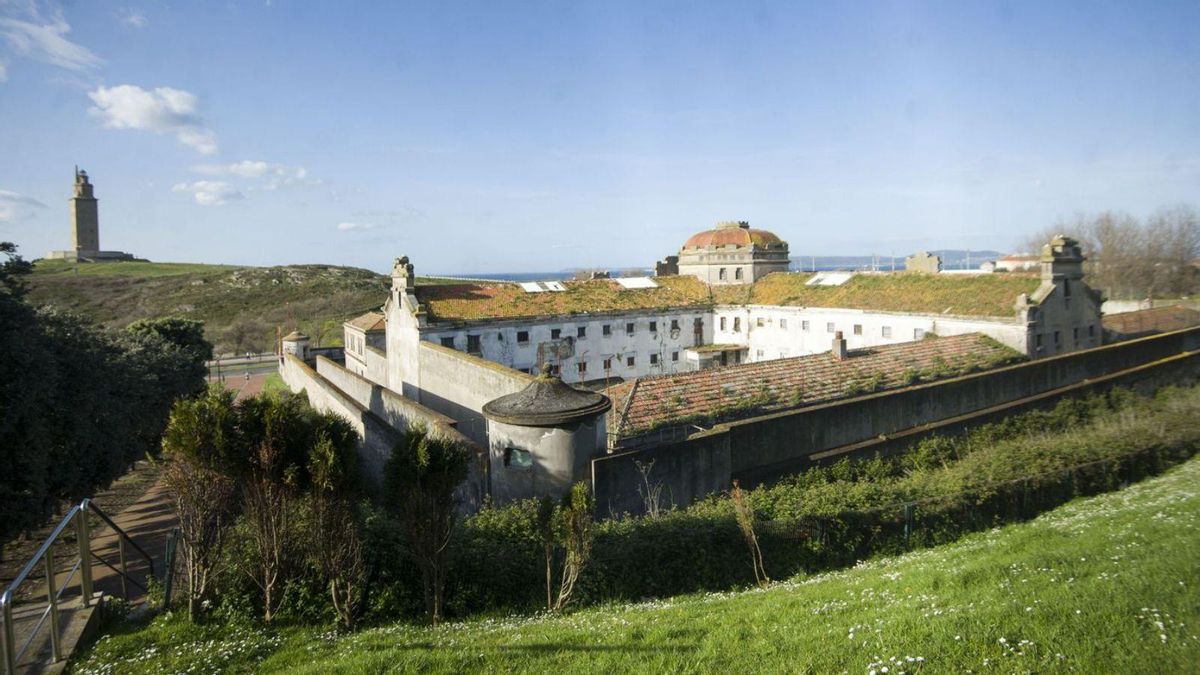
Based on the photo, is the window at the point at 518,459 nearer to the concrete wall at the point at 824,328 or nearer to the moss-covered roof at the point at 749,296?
the moss-covered roof at the point at 749,296

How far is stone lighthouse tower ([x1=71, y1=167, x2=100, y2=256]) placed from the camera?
108 meters

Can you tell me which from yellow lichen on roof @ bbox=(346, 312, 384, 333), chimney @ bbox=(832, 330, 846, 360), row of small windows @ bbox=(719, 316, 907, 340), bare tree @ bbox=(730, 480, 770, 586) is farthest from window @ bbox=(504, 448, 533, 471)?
yellow lichen on roof @ bbox=(346, 312, 384, 333)

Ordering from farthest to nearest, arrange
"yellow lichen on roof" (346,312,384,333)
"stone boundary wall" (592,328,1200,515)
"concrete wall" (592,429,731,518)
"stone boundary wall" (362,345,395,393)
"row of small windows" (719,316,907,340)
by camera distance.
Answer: "yellow lichen on roof" (346,312,384,333) → "stone boundary wall" (362,345,395,393) → "row of small windows" (719,316,907,340) → "stone boundary wall" (592,328,1200,515) → "concrete wall" (592,429,731,518)

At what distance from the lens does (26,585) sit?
1406cm

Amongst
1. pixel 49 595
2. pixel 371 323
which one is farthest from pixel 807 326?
pixel 49 595


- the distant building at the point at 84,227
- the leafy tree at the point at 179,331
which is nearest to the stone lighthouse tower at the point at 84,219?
the distant building at the point at 84,227

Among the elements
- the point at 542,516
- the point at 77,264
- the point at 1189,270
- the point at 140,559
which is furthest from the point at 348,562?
the point at 77,264

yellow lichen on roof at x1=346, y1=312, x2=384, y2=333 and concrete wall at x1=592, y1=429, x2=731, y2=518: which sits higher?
yellow lichen on roof at x1=346, y1=312, x2=384, y2=333

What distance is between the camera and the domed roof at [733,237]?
154 feet

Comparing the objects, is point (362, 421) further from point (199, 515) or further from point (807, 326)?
point (807, 326)

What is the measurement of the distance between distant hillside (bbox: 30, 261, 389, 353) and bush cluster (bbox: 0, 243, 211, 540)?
45.2 metres

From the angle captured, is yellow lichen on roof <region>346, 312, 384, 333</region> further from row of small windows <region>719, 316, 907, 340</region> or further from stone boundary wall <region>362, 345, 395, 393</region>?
row of small windows <region>719, 316, 907, 340</region>

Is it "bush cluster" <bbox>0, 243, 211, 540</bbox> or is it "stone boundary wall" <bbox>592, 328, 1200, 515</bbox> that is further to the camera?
"stone boundary wall" <bbox>592, 328, 1200, 515</bbox>

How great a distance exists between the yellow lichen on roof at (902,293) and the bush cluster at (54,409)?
33752mm
